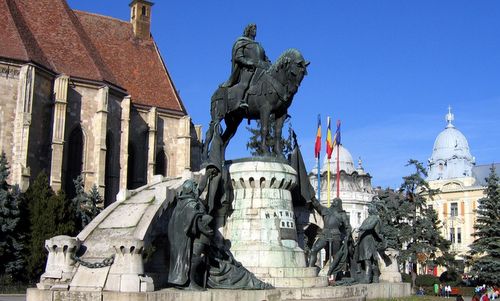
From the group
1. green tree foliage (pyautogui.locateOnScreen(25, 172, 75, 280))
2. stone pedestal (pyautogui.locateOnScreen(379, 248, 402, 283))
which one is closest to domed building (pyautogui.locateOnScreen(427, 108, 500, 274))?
green tree foliage (pyautogui.locateOnScreen(25, 172, 75, 280))

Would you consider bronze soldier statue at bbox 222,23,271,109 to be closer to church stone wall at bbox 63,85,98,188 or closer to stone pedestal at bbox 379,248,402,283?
stone pedestal at bbox 379,248,402,283

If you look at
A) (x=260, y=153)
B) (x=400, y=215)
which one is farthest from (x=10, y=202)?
(x=400, y=215)

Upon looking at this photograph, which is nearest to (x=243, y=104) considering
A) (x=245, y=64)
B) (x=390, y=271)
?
(x=245, y=64)

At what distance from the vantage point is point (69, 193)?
36188 millimetres

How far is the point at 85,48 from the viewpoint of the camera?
130 feet

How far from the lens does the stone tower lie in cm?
4928

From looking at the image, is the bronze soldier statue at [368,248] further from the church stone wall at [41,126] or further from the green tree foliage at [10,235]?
the church stone wall at [41,126]

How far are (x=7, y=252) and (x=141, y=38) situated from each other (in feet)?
88.0

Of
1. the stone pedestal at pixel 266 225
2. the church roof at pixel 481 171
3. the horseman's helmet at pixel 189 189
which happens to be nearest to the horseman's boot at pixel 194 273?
the horseman's helmet at pixel 189 189

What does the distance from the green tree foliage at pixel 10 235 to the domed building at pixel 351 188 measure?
3162 centimetres

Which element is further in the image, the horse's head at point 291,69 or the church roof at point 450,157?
the church roof at point 450,157

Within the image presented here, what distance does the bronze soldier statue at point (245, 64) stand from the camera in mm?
12164

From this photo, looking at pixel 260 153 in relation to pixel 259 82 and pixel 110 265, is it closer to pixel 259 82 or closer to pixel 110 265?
pixel 259 82

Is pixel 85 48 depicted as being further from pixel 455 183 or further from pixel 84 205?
pixel 455 183
